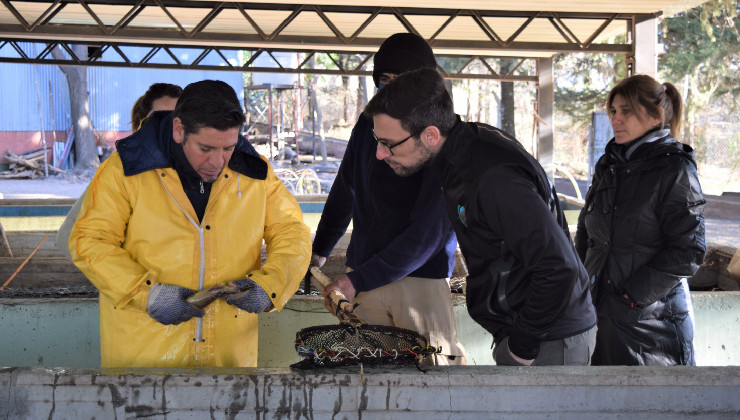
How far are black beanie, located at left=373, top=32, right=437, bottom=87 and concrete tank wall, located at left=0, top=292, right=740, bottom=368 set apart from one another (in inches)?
74.9

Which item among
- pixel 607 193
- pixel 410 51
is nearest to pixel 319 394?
pixel 410 51

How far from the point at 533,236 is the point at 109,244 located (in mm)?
1374

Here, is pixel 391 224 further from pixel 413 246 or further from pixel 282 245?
pixel 282 245

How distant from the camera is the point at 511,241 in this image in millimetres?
2088

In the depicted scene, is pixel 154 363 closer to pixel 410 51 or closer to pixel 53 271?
pixel 410 51

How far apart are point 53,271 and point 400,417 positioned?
460 cm

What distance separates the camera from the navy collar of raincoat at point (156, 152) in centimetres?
239

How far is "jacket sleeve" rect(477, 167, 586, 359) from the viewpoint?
2.04 metres

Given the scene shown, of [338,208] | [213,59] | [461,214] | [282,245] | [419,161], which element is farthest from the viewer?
[213,59]

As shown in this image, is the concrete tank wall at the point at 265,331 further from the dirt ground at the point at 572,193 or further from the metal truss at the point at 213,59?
the metal truss at the point at 213,59


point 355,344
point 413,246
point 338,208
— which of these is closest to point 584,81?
point 338,208

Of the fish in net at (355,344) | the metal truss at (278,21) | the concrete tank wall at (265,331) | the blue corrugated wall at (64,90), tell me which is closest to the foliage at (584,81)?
the metal truss at (278,21)

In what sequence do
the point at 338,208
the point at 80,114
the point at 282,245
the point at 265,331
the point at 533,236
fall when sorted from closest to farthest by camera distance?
the point at 533,236 < the point at 282,245 < the point at 338,208 < the point at 265,331 < the point at 80,114

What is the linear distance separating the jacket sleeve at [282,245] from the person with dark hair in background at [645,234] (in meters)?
1.43
